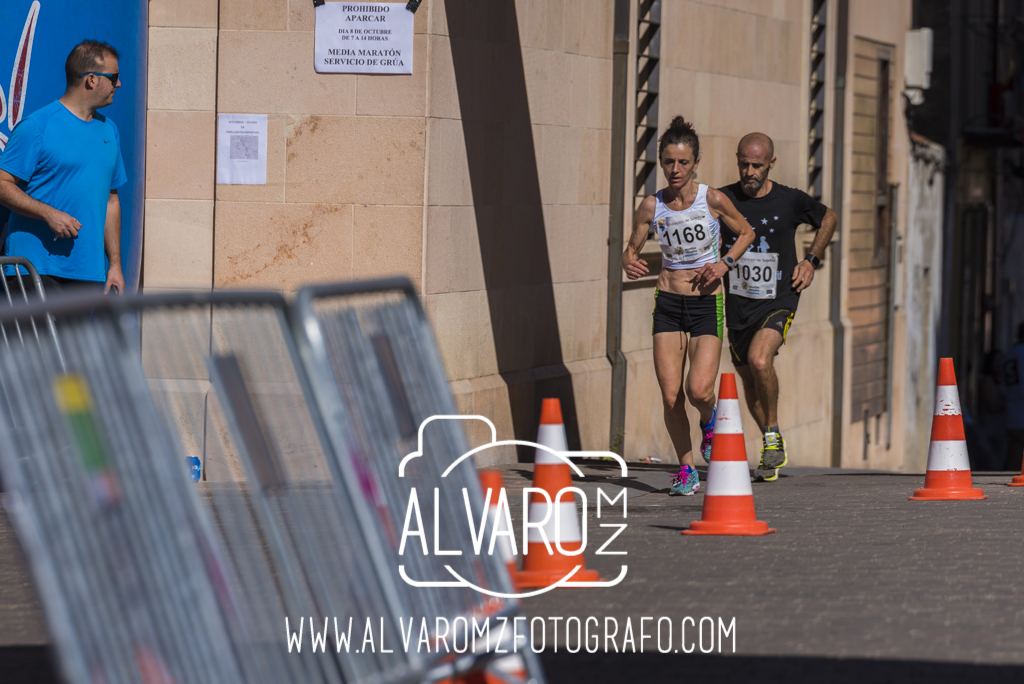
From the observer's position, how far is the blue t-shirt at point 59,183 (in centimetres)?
790

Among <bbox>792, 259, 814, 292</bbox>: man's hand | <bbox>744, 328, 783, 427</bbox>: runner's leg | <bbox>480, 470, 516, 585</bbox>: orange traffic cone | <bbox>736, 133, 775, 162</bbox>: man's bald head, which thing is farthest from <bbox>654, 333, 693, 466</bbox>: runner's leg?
<bbox>480, 470, 516, 585</bbox>: orange traffic cone

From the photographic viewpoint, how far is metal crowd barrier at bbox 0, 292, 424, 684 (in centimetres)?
306

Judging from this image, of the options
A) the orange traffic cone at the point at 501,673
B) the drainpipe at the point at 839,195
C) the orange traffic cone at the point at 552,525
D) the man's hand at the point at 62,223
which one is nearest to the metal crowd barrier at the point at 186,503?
the orange traffic cone at the point at 501,673

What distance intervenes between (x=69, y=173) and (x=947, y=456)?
485 cm

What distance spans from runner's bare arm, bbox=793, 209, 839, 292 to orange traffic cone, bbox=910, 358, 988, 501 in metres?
1.27

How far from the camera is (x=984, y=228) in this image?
98.5 feet

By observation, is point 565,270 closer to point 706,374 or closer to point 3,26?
point 706,374

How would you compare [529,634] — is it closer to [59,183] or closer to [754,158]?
[59,183]

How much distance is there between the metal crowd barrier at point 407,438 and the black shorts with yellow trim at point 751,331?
5.91 metres

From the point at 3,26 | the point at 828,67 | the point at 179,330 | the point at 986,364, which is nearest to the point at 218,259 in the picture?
the point at 3,26

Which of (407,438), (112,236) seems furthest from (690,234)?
(407,438)

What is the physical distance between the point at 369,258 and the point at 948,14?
19.5m

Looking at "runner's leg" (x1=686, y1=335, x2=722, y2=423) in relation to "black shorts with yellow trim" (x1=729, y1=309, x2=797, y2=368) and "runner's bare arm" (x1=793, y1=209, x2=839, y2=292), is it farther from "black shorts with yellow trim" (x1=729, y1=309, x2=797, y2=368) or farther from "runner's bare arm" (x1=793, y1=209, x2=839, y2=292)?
"runner's bare arm" (x1=793, y1=209, x2=839, y2=292)

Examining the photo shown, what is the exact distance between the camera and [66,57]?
9.23m
